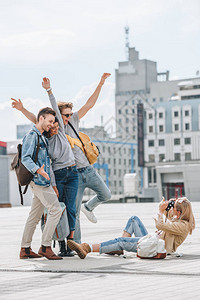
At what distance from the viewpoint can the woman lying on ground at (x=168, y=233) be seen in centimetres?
804

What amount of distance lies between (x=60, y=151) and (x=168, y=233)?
1.60 metres

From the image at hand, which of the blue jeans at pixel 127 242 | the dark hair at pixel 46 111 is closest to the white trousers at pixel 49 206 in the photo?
the blue jeans at pixel 127 242

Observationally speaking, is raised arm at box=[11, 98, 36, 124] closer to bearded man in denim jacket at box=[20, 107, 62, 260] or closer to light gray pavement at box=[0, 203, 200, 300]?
bearded man in denim jacket at box=[20, 107, 62, 260]

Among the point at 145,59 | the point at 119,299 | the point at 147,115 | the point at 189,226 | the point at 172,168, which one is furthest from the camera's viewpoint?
the point at 145,59

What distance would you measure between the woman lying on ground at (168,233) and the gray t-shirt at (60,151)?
0.96 metres

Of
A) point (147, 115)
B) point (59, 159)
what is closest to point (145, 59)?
point (147, 115)

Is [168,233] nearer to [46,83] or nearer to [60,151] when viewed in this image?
[60,151]

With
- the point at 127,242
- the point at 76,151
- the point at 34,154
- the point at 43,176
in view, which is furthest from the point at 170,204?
the point at 34,154

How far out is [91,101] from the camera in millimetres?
9086

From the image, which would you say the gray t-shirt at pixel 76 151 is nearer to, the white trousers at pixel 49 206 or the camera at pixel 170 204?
the white trousers at pixel 49 206

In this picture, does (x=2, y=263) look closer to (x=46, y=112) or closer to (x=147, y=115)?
(x=46, y=112)

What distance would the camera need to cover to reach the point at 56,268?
23.3ft

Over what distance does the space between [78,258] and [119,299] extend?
10.4ft

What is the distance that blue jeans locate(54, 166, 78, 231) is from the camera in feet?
27.6
